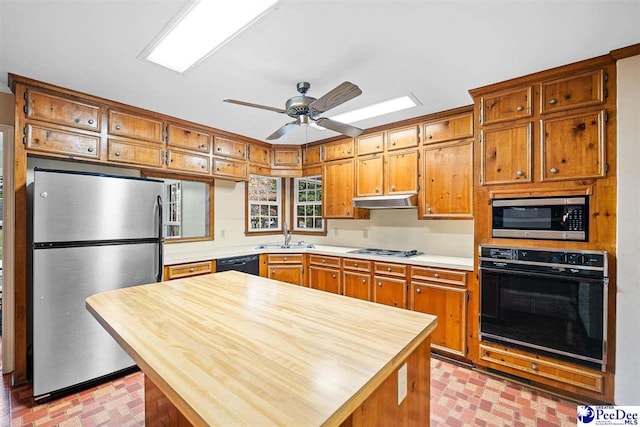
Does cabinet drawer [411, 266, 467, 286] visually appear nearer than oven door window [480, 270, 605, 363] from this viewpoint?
No

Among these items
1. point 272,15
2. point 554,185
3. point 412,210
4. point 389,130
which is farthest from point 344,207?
point 272,15

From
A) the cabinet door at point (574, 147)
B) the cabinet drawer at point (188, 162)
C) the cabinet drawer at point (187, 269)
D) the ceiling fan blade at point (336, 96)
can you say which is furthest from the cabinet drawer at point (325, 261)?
the cabinet door at point (574, 147)

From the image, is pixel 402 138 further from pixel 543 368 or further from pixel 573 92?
pixel 543 368

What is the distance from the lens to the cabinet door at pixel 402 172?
3363mm

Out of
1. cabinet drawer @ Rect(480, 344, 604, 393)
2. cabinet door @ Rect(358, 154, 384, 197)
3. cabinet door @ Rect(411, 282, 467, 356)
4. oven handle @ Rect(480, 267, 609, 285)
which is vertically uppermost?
cabinet door @ Rect(358, 154, 384, 197)

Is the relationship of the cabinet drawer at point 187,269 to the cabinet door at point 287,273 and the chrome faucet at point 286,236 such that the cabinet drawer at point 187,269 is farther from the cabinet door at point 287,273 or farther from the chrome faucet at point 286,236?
the chrome faucet at point 286,236

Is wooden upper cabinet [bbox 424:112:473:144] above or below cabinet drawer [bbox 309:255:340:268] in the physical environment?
above

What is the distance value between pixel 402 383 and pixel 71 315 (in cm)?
256

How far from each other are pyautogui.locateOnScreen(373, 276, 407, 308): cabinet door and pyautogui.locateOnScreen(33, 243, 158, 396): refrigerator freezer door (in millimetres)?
2426

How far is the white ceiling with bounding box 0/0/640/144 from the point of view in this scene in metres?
1.60

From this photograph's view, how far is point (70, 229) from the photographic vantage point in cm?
229

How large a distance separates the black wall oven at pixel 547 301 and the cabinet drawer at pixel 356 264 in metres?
1.18

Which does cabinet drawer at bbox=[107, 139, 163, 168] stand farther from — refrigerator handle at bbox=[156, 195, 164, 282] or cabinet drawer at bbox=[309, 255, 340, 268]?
cabinet drawer at bbox=[309, 255, 340, 268]

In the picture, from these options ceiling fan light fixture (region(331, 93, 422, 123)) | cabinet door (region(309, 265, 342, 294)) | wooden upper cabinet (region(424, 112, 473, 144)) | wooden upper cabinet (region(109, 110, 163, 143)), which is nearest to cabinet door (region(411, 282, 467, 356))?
cabinet door (region(309, 265, 342, 294))
